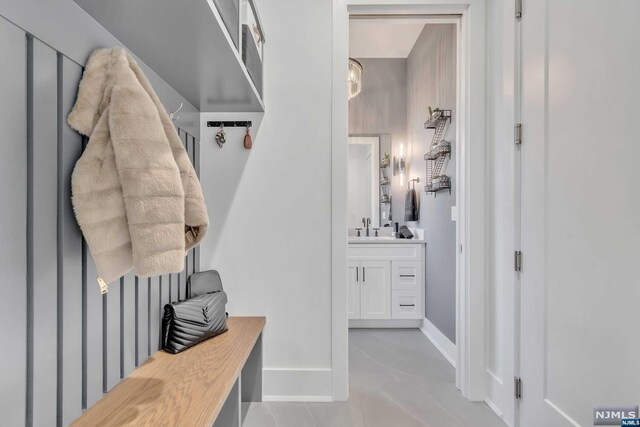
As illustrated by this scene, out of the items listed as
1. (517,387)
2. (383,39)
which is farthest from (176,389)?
(383,39)

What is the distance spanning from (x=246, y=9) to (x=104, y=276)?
134cm

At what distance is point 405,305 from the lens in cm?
307

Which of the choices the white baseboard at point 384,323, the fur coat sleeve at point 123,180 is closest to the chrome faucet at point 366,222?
the white baseboard at point 384,323

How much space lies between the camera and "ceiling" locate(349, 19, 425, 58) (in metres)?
3.26

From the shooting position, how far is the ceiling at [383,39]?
3262 mm

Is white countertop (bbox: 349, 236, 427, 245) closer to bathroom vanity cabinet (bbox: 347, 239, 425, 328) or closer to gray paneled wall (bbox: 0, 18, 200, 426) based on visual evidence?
bathroom vanity cabinet (bbox: 347, 239, 425, 328)

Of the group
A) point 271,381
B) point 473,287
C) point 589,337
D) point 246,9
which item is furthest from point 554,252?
point 246,9

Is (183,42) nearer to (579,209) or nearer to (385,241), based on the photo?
(579,209)

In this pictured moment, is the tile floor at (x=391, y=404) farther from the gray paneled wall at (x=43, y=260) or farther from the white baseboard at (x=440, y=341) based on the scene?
the gray paneled wall at (x=43, y=260)

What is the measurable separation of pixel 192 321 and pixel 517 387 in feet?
5.44

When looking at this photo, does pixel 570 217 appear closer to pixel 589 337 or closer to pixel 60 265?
pixel 589 337

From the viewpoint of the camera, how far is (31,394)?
0.77 m

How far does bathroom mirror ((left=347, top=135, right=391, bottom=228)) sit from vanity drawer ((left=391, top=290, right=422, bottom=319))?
3.18ft

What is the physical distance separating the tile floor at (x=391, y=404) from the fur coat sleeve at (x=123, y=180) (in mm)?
1255
